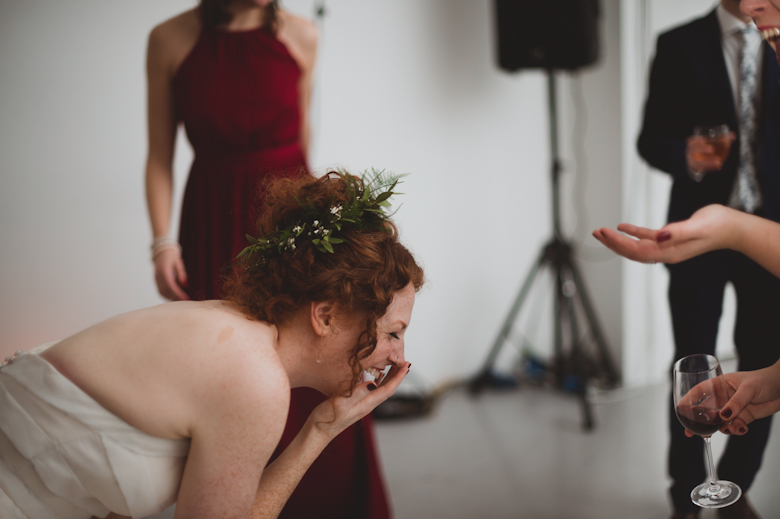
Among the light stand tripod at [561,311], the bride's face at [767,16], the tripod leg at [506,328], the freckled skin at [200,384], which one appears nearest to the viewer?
the freckled skin at [200,384]

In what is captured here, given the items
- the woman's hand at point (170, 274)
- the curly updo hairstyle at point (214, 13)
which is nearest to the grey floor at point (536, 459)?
the woman's hand at point (170, 274)

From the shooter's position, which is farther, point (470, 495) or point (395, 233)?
point (470, 495)

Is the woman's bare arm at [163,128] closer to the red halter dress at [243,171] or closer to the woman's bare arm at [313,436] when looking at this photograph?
the red halter dress at [243,171]

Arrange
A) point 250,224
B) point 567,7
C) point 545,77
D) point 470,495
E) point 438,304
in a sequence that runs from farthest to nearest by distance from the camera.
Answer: point 545,77
point 438,304
point 567,7
point 470,495
point 250,224

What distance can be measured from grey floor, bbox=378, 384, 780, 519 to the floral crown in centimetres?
122

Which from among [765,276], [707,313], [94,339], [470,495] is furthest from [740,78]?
[94,339]

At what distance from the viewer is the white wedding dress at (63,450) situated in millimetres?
963

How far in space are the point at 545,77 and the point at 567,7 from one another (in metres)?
0.68

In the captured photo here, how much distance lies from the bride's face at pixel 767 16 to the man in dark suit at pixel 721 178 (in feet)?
1.51

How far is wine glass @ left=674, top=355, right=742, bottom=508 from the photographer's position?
37.1 inches

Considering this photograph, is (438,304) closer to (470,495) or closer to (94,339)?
(470,495)

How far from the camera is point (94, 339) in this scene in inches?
39.8

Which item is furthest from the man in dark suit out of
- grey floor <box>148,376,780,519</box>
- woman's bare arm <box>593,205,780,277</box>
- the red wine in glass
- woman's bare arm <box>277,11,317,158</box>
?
woman's bare arm <box>277,11,317,158</box>

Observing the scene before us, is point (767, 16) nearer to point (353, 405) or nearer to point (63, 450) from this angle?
point (353, 405)
